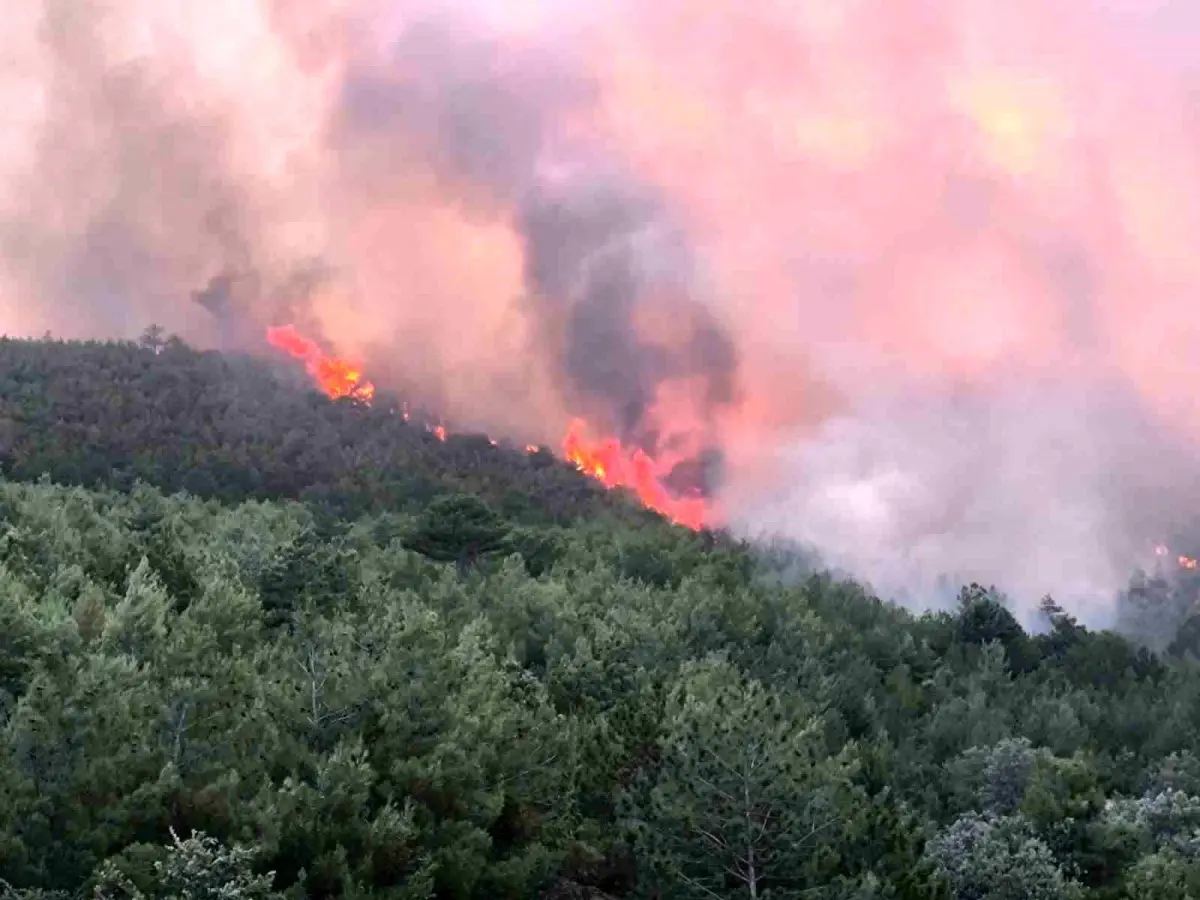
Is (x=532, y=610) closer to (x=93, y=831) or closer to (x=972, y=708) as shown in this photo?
(x=972, y=708)

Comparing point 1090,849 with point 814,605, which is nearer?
point 1090,849

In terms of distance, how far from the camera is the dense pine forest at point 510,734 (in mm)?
19562

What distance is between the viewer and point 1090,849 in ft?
143

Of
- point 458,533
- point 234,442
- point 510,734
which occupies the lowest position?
point 510,734

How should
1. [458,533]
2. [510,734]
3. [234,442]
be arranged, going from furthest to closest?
[234,442] < [458,533] < [510,734]

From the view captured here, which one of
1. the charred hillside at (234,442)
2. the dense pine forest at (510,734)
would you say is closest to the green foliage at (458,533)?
the dense pine forest at (510,734)

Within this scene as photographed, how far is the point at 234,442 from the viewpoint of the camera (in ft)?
451

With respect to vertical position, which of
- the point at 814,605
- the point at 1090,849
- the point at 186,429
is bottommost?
the point at 1090,849

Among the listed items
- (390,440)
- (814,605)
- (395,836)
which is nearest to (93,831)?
(395,836)

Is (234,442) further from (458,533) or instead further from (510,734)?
(510,734)

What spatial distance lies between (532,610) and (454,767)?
39165 millimetres

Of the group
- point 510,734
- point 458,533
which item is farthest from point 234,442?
point 510,734

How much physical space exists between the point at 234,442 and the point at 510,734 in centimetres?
11755

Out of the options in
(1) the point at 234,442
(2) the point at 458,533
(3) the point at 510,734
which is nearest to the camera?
(3) the point at 510,734
